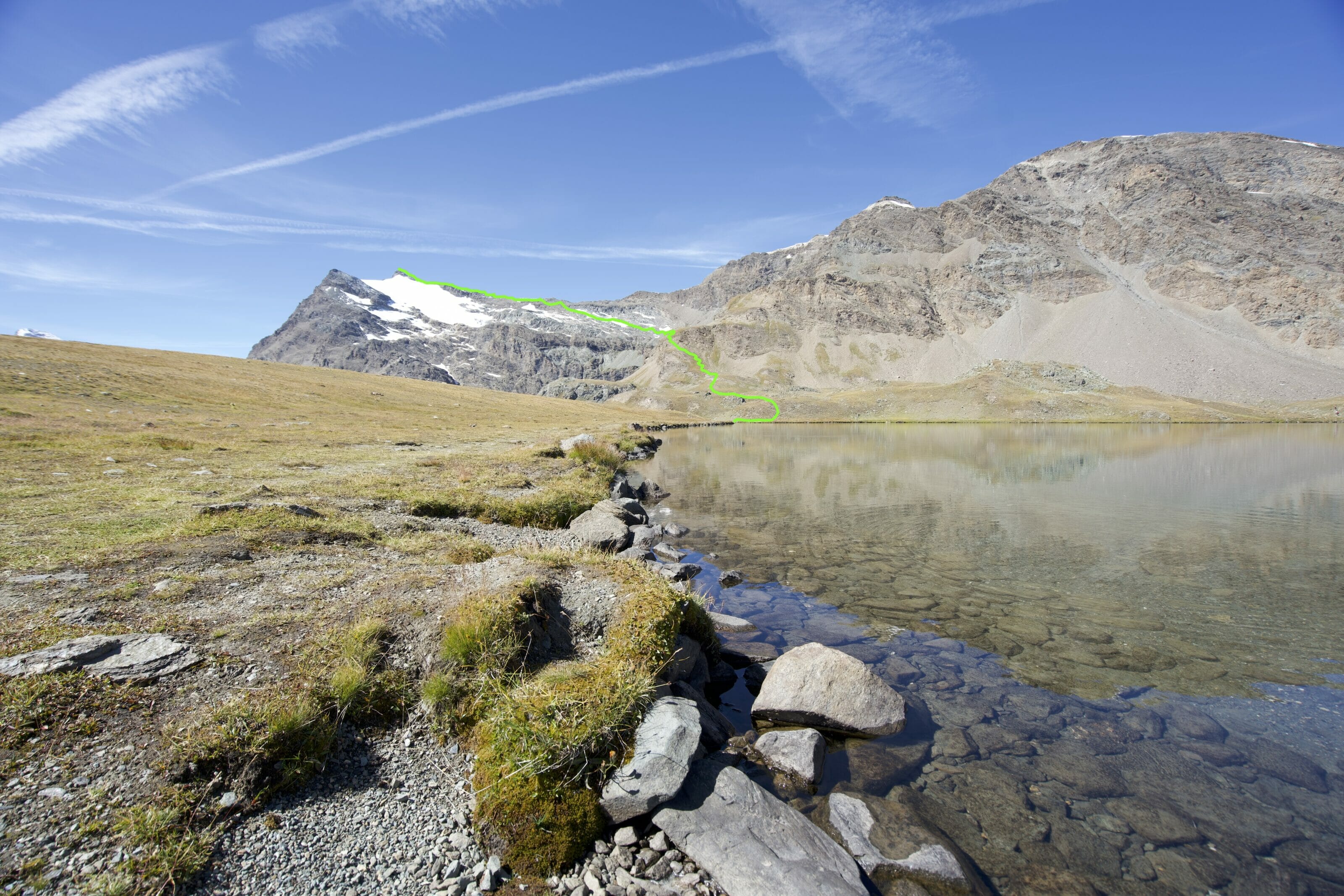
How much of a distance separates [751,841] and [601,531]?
504 inches

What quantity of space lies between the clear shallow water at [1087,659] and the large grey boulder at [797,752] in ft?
0.90

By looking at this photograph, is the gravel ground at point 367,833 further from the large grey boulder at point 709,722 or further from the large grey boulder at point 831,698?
the large grey boulder at point 831,698

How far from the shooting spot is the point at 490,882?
18.6 ft

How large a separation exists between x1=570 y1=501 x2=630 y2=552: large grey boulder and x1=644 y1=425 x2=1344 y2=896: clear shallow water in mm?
3626

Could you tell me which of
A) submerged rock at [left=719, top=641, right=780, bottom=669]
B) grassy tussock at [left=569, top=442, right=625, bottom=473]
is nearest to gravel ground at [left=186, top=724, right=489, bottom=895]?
submerged rock at [left=719, top=641, right=780, bottom=669]

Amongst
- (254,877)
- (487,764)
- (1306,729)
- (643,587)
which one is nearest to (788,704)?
(643,587)

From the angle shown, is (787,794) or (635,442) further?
(635,442)

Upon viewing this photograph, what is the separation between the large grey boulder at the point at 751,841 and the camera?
5.93 metres

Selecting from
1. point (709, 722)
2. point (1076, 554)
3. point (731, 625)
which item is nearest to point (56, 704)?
point (709, 722)

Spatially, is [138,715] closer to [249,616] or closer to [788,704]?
[249,616]

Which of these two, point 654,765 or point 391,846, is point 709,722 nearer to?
point 654,765

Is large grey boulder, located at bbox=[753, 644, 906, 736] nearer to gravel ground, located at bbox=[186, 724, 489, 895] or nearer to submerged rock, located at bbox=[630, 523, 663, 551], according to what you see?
gravel ground, located at bbox=[186, 724, 489, 895]

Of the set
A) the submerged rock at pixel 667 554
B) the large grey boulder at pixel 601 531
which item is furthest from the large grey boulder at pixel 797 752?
the submerged rock at pixel 667 554

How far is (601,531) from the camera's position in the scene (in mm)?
18609
